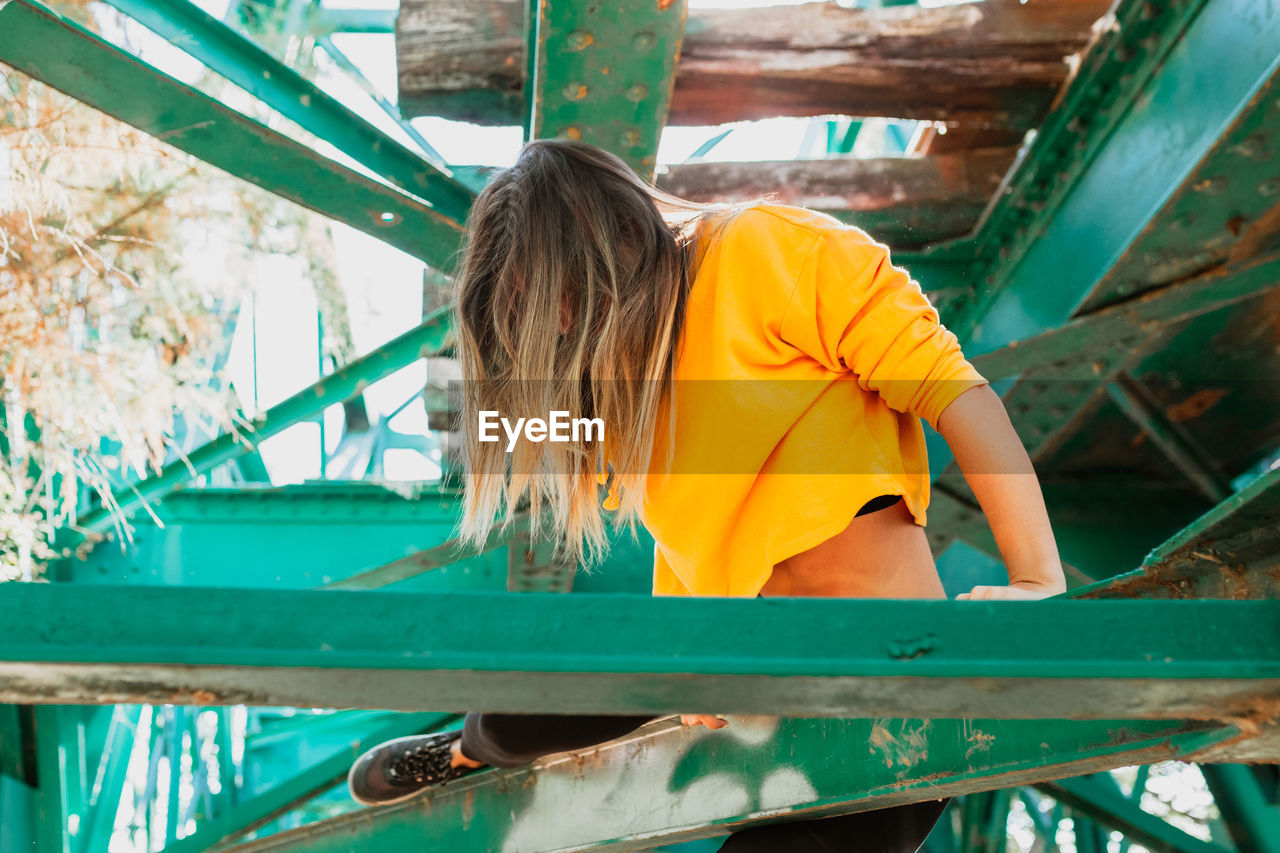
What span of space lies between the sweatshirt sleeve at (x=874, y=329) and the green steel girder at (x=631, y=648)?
663mm

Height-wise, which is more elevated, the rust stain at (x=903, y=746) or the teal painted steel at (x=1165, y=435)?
the teal painted steel at (x=1165, y=435)

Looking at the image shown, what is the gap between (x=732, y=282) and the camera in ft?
6.33

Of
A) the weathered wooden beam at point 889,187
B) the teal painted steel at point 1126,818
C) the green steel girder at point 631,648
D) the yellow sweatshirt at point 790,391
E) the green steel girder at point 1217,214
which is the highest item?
the weathered wooden beam at point 889,187

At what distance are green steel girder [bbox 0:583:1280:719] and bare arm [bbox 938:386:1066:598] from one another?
0.41 m

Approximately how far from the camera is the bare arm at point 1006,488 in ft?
5.37

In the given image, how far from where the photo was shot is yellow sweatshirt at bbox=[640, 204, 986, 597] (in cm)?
182

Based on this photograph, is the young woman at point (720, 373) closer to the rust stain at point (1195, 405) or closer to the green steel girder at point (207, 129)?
the green steel girder at point (207, 129)

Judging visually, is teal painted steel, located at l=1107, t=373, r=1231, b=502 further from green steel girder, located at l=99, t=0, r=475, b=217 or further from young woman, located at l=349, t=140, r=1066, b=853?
young woman, located at l=349, t=140, r=1066, b=853

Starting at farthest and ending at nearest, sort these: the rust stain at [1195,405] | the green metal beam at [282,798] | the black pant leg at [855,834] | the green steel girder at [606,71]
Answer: the rust stain at [1195,405] < the green metal beam at [282,798] < the green steel girder at [606,71] < the black pant leg at [855,834]

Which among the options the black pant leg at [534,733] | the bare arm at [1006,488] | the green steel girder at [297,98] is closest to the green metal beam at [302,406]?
the green steel girder at [297,98]

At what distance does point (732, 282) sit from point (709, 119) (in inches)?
72.2

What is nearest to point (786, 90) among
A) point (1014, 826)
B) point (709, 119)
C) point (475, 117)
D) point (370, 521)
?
point (709, 119)

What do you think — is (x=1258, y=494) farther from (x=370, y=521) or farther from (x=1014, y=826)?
(x=1014, y=826)

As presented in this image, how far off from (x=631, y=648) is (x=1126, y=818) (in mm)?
4458
